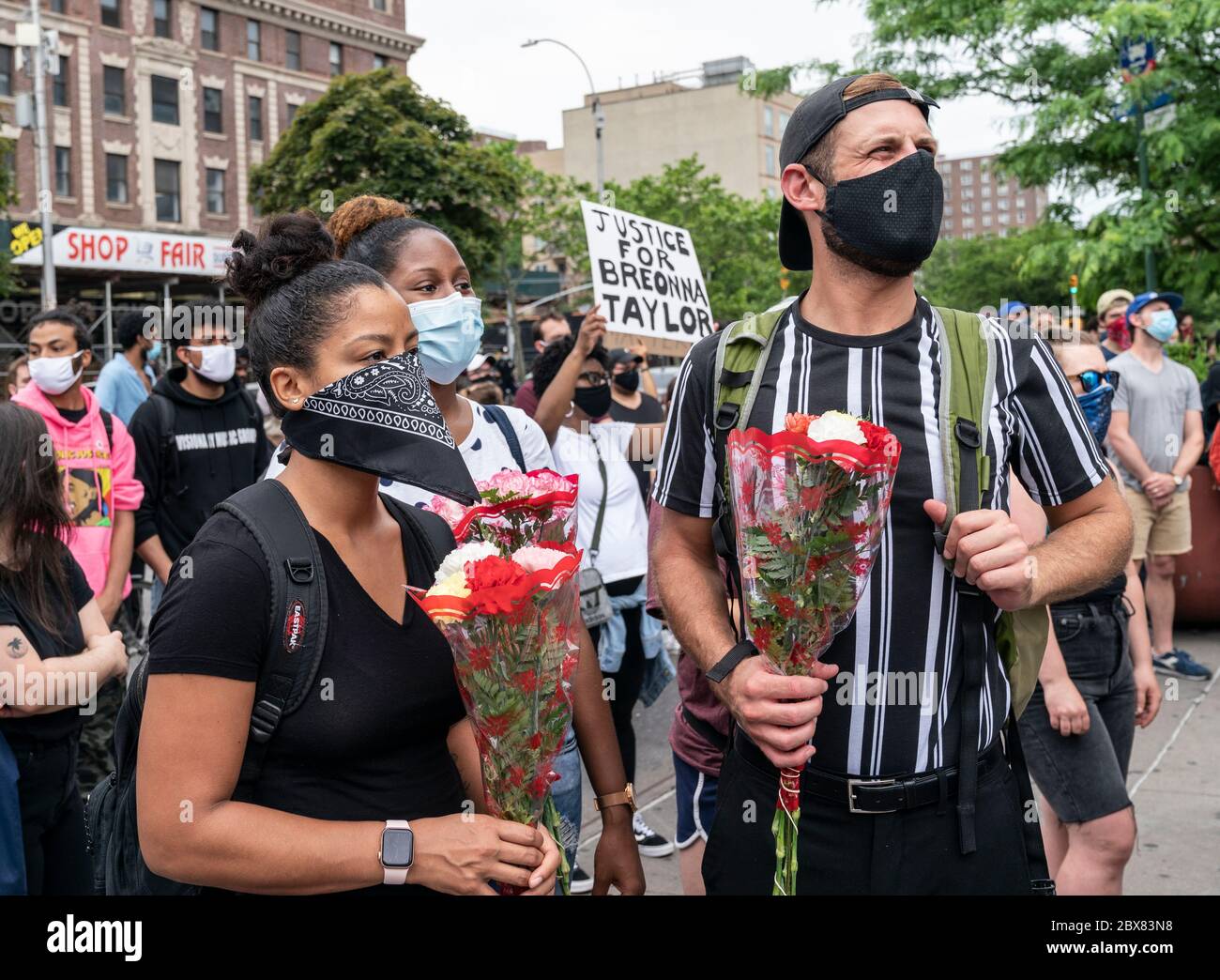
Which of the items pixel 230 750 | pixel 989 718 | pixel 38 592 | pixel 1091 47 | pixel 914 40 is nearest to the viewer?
pixel 230 750

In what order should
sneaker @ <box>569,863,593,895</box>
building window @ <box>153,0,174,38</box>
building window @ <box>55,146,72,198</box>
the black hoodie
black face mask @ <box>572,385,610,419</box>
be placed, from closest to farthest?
sneaker @ <box>569,863,593,895</box>
black face mask @ <box>572,385,610,419</box>
the black hoodie
building window @ <box>55,146,72,198</box>
building window @ <box>153,0,174,38</box>

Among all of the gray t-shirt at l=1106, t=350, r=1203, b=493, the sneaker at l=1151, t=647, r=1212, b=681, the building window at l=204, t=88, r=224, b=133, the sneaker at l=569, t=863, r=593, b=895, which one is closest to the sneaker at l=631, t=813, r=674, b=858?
the sneaker at l=569, t=863, r=593, b=895

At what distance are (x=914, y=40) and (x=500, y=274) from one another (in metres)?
26.4

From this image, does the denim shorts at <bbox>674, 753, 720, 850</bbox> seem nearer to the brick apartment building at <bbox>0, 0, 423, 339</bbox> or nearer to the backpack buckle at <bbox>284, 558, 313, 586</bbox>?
the backpack buckle at <bbox>284, 558, 313, 586</bbox>

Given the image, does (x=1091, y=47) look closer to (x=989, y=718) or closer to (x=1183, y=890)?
(x=1183, y=890)

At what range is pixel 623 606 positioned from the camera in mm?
5531

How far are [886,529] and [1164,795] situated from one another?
185 inches

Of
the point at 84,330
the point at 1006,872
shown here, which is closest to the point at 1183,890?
the point at 1006,872

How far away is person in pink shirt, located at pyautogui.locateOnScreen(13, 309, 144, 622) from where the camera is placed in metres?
5.88

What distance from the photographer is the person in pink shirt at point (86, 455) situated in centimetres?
588

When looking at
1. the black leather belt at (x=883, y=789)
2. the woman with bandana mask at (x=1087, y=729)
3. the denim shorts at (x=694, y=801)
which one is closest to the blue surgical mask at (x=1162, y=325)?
the woman with bandana mask at (x=1087, y=729)

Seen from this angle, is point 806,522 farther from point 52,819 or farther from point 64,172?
point 64,172

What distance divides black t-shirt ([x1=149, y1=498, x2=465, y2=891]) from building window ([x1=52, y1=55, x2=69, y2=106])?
140 feet

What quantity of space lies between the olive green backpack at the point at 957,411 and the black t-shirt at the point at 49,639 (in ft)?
7.23
